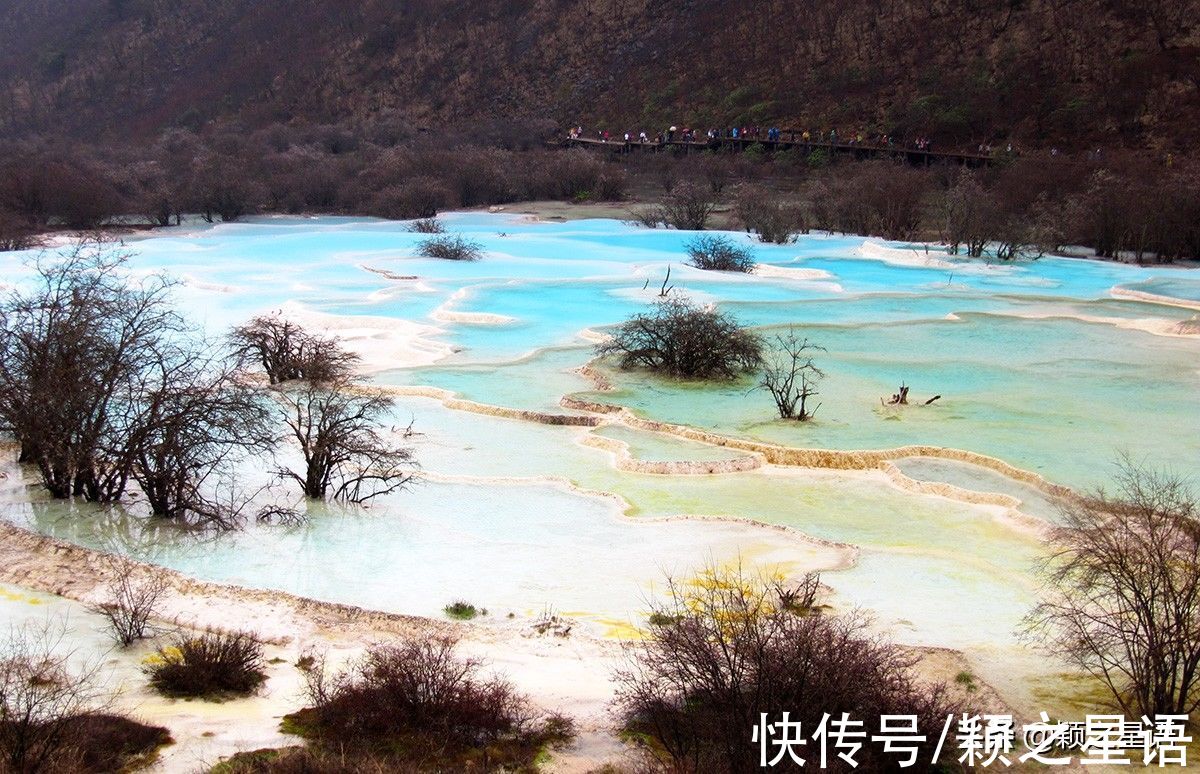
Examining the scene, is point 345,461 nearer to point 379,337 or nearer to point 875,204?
point 379,337

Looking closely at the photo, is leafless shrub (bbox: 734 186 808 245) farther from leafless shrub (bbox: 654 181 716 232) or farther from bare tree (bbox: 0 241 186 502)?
bare tree (bbox: 0 241 186 502)

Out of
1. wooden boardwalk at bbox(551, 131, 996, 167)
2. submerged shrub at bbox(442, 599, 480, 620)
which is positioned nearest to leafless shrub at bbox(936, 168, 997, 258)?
wooden boardwalk at bbox(551, 131, 996, 167)

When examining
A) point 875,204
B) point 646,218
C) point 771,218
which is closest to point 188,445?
point 771,218

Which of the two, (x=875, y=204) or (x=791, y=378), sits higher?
(x=875, y=204)

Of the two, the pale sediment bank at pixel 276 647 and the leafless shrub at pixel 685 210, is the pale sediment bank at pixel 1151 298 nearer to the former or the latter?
the leafless shrub at pixel 685 210

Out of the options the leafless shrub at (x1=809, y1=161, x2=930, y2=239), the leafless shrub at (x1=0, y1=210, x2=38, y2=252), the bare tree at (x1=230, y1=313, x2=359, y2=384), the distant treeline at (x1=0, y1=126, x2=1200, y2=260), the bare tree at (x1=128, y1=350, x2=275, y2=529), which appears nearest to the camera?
the bare tree at (x1=128, y1=350, x2=275, y2=529)

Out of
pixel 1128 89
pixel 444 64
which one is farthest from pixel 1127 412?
pixel 444 64

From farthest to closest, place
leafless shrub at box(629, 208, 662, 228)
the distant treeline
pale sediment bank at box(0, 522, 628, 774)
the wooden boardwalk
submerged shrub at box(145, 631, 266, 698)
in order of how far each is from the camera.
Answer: the wooden boardwalk
leafless shrub at box(629, 208, 662, 228)
the distant treeline
submerged shrub at box(145, 631, 266, 698)
pale sediment bank at box(0, 522, 628, 774)
